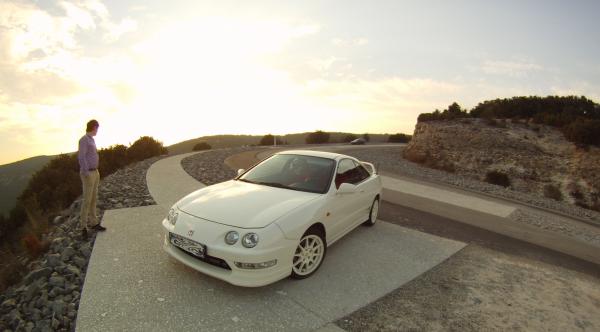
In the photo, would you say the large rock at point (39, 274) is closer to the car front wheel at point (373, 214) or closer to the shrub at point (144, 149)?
the car front wheel at point (373, 214)

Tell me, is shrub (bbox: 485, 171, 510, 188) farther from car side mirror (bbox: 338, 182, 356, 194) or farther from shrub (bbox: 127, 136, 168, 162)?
shrub (bbox: 127, 136, 168, 162)

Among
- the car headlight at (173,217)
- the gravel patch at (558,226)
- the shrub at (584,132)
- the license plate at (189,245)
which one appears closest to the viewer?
the license plate at (189,245)

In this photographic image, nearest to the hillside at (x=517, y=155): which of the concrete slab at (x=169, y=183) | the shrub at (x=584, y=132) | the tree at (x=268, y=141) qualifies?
the shrub at (x=584, y=132)

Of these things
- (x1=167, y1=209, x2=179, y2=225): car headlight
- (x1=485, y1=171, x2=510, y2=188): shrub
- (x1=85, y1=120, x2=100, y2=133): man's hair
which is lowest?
(x1=485, y1=171, x2=510, y2=188): shrub

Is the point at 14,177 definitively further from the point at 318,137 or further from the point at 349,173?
the point at 349,173

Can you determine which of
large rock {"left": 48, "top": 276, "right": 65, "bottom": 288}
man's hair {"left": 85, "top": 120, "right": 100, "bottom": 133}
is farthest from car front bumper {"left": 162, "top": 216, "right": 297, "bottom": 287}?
man's hair {"left": 85, "top": 120, "right": 100, "bottom": 133}

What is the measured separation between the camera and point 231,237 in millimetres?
3566

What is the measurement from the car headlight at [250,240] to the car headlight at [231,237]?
0.26ft

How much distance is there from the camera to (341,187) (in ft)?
15.5

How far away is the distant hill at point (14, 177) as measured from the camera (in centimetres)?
4892

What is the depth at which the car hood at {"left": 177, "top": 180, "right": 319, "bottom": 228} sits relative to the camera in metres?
3.73

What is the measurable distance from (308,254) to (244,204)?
3.49ft

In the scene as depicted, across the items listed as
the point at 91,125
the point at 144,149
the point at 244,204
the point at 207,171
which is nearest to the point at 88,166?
the point at 91,125

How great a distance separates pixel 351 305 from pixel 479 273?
8.02 ft
